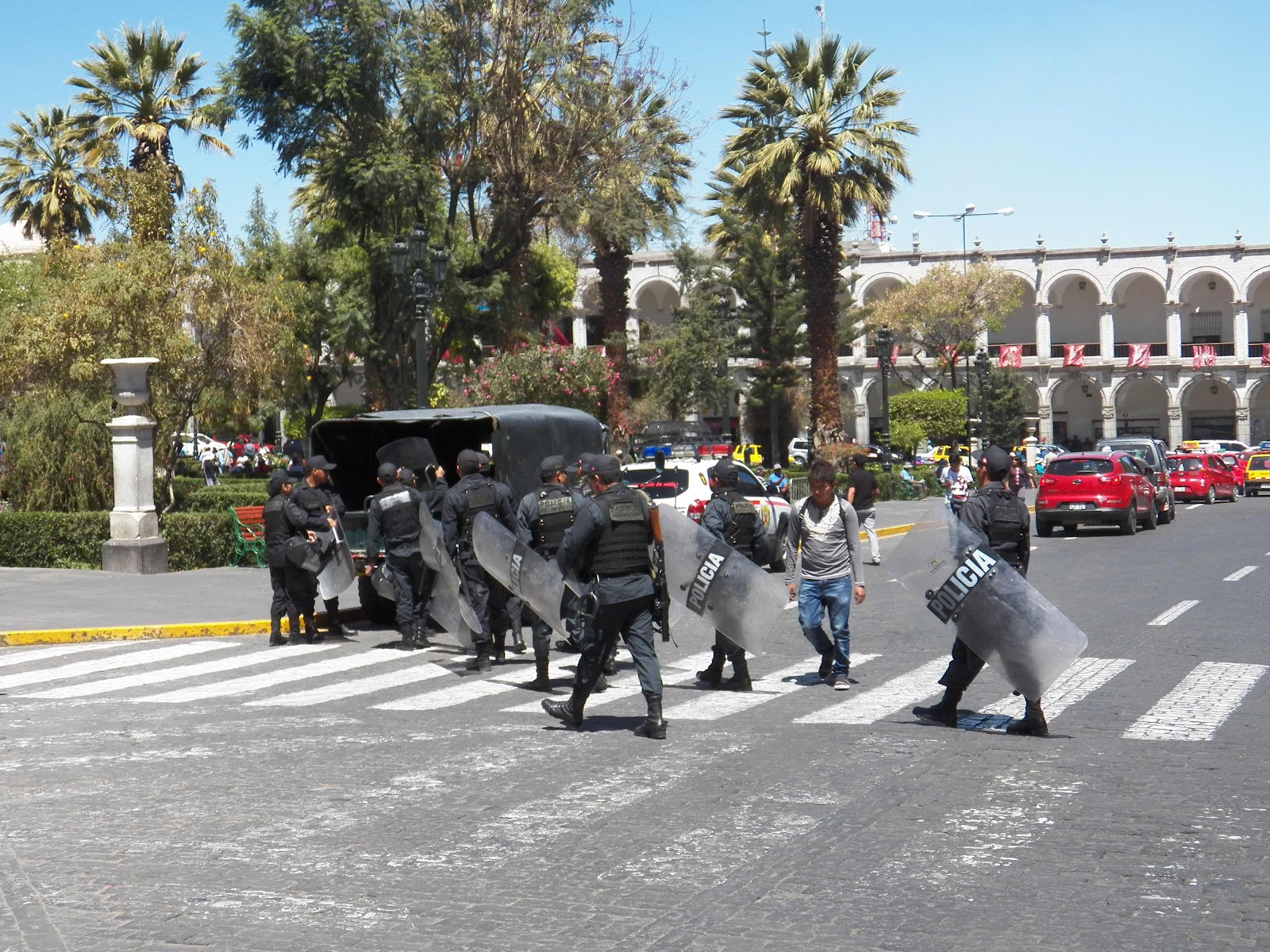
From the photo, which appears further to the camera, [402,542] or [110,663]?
[402,542]

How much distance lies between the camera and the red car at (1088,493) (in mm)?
28219

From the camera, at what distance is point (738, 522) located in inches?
463

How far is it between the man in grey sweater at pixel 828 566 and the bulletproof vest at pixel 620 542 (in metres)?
2.17

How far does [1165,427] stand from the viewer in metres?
75.8

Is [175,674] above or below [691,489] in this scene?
below

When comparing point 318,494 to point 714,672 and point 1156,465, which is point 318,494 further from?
point 1156,465

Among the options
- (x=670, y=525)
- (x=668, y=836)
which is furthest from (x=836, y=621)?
(x=668, y=836)

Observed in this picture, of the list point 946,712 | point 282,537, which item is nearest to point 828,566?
point 946,712

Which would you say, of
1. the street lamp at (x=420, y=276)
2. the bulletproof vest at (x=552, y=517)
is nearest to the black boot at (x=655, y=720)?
the bulletproof vest at (x=552, y=517)

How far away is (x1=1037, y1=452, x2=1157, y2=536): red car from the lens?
92.6 feet

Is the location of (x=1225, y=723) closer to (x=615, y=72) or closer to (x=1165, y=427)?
(x=615, y=72)

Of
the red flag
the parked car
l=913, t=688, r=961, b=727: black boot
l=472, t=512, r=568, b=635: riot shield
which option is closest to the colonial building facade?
the red flag

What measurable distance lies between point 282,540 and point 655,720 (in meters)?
6.05

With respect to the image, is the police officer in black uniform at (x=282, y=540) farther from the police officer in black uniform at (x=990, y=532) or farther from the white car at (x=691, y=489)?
the white car at (x=691, y=489)
